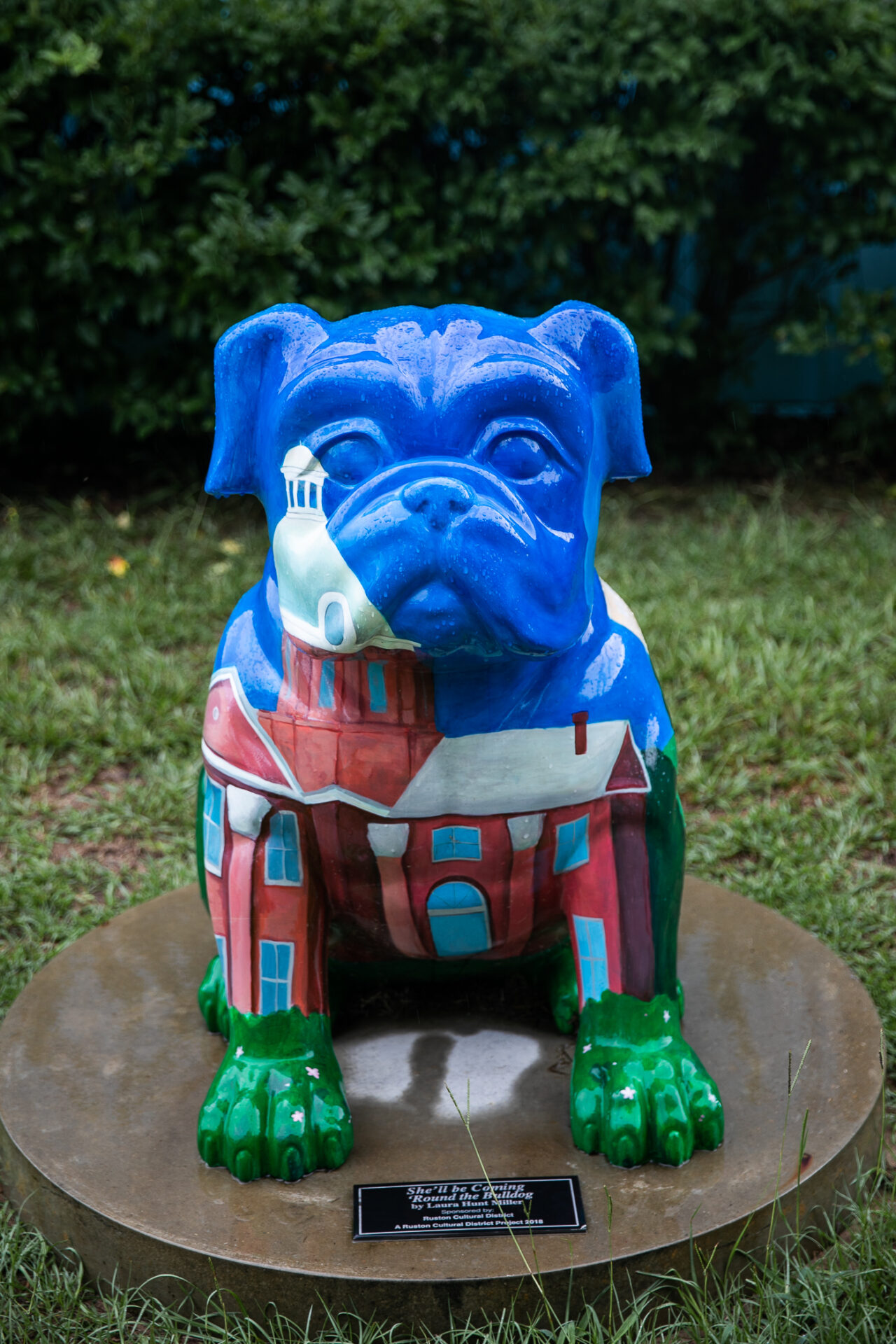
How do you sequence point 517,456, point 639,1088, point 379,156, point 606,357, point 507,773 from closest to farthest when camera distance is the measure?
point 517,456, point 606,357, point 507,773, point 639,1088, point 379,156

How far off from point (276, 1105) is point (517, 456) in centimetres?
113

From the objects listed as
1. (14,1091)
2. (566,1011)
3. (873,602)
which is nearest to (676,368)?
(873,602)

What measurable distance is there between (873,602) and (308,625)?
3.72 metres

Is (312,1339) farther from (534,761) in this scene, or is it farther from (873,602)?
(873,602)

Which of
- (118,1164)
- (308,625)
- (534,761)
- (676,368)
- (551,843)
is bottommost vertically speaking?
(118,1164)

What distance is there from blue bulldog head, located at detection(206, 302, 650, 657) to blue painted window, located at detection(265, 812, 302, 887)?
43 cm

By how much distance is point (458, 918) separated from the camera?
2221mm

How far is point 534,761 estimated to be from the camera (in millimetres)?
2088

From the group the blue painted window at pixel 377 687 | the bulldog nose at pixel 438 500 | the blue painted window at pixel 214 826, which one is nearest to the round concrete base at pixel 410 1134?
the blue painted window at pixel 214 826

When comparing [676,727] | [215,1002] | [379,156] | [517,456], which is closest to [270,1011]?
[215,1002]

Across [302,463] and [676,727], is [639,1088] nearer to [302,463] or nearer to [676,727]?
[302,463]

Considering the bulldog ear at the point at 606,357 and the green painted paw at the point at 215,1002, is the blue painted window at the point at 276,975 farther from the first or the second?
the bulldog ear at the point at 606,357

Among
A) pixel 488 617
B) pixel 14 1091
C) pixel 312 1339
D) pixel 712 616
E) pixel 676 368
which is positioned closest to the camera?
pixel 488 617

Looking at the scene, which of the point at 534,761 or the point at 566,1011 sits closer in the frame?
the point at 534,761
